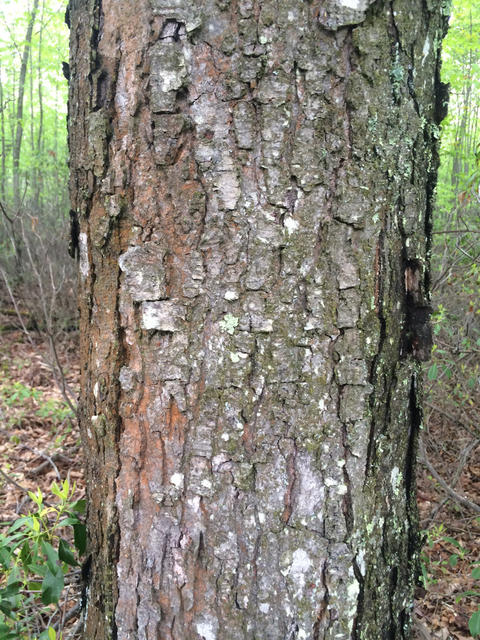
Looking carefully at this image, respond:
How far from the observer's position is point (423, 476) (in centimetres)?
379

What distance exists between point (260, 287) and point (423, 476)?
11.2 feet

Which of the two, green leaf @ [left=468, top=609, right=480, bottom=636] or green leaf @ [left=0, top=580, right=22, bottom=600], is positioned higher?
green leaf @ [left=0, top=580, right=22, bottom=600]

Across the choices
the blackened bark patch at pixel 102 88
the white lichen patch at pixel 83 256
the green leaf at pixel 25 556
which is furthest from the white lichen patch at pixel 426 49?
the green leaf at pixel 25 556

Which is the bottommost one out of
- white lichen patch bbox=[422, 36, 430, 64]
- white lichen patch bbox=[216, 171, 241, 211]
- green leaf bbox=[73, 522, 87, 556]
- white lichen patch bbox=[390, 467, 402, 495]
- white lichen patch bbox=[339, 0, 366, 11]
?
green leaf bbox=[73, 522, 87, 556]

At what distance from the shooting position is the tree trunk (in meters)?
0.94

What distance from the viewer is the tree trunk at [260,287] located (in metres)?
0.94

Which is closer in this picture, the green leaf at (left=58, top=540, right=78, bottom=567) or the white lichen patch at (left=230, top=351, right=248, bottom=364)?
the white lichen patch at (left=230, top=351, right=248, bottom=364)

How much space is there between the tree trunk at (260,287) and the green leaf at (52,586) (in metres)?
0.51

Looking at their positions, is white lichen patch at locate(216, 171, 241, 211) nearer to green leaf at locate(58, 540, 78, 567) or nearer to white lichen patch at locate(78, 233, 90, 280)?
white lichen patch at locate(78, 233, 90, 280)

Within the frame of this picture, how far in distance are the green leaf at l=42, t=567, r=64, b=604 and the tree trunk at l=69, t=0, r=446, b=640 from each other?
0.51 m

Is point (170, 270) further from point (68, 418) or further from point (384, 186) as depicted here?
point (68, 418)

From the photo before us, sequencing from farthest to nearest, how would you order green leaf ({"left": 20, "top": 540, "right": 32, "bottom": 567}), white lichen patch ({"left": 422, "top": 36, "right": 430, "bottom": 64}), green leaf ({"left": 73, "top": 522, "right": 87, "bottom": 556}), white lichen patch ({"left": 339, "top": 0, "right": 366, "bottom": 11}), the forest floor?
the forest floor, green leaf ({"left": 20, "top": 540, "right": 32, "bottom": 567}), green leaf ({"left": 73, "top": 522, "right": 87, "bottom": 556}), white lichen patch ({"left": 422, "top": 36, "right": 430, "bottom": 64}), white lichen patch ({"left": 339, "top": 0, "right": 366, "bottom": 11})

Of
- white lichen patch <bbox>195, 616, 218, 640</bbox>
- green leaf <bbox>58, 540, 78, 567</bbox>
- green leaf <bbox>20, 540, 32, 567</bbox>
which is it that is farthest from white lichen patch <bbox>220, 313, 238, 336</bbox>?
green leaf <bbox>20, 540, 32, 567</bbox>

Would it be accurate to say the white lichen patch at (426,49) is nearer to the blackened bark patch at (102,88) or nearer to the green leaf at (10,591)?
the blackened bark patch at (102,88)
